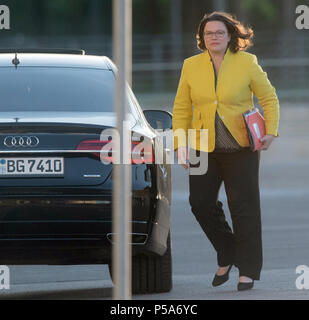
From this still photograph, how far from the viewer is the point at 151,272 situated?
7.98 meters

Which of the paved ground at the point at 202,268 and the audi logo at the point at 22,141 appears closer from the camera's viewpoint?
the audi logo at the point at 22,141

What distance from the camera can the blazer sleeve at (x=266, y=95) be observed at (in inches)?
311

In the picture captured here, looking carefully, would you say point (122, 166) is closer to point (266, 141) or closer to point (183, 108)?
point (266, 141)

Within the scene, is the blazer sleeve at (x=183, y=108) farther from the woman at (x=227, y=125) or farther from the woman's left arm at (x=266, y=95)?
the woman's left arm at (x=266, y=95)

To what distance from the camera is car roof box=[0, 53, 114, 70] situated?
26.9 ft

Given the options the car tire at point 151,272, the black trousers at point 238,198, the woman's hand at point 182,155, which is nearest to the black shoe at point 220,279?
the black trousers at point 238,198

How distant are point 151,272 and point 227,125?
1.04m

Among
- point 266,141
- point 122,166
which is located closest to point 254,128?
point 266,141

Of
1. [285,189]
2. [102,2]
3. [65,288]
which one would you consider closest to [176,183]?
[285,189]

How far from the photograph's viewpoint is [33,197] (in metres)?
7.12

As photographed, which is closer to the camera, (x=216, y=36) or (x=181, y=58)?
(x=216, y=36)

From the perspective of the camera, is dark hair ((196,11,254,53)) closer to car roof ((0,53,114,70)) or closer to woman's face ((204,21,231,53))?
woman's face ((204,21,231,53))

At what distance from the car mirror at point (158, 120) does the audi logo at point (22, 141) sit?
1.57 meters
